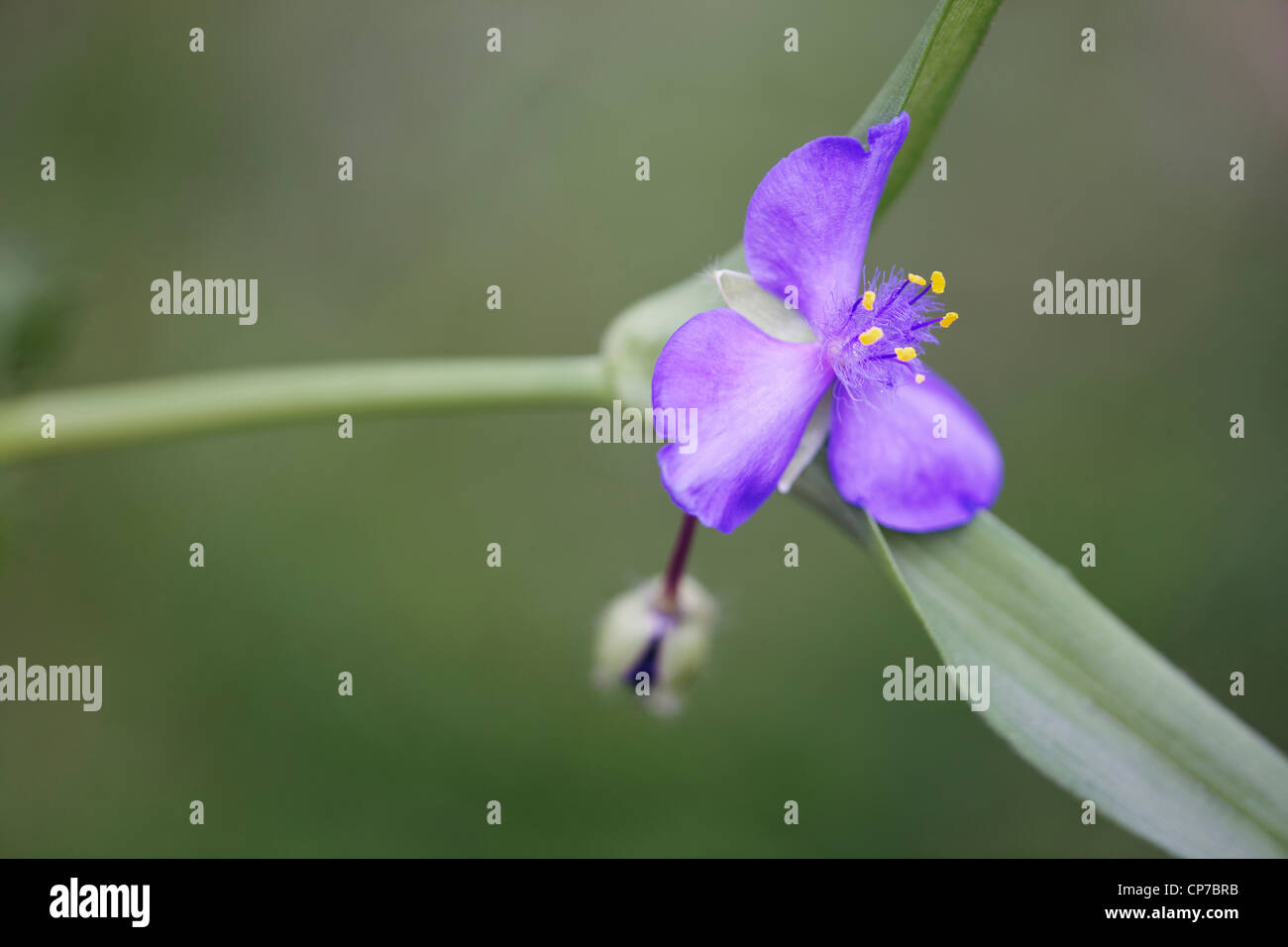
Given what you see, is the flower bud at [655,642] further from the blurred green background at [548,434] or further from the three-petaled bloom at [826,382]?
the blurred green background at [548,434]

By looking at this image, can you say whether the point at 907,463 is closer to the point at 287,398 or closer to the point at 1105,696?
the point at 1105,696

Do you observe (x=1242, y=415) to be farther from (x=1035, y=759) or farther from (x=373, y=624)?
(x=373, y=624)

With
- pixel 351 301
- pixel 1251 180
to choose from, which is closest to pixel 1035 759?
pixel 351 301

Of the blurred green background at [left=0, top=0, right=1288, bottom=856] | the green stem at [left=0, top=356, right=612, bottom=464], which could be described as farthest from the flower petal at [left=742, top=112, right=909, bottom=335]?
the blurred green background at [left=0, top=0, right=1288, bottom=856]

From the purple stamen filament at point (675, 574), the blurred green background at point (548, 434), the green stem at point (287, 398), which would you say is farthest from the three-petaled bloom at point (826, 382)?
the blurred green background at point (548, 434)

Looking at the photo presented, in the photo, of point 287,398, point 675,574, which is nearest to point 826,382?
point 675,574

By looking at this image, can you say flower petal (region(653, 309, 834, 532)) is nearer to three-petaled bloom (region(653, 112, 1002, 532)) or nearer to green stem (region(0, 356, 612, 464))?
three-petaled bloom (region(653, 112, 1002, 532))
